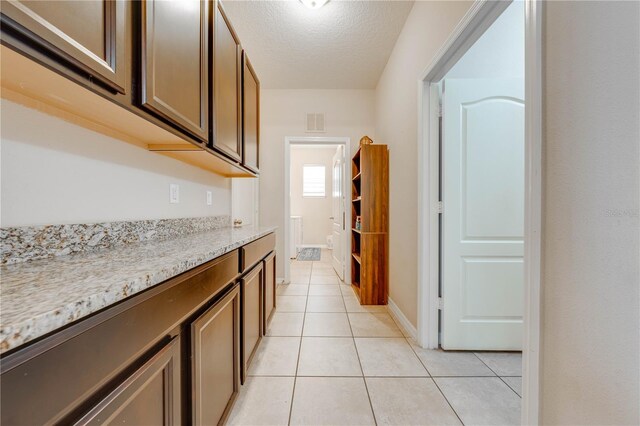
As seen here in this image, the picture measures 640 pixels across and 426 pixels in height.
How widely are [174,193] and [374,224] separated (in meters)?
2.04

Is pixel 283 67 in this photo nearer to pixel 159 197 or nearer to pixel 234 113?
pixel 234 113

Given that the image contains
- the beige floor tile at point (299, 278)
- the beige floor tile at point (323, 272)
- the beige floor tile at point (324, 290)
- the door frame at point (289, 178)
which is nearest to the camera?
the beige floor tile at point (324, 290)

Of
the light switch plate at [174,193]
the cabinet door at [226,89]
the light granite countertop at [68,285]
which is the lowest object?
the light granite countertop at [68,285]

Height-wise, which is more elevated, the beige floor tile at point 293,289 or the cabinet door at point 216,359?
the cabinet door at point 216,359

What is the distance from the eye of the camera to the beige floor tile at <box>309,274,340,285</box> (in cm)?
361

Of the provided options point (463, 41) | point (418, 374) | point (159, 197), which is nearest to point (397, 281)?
point (418, 374)

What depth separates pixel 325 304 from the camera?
2.80 m

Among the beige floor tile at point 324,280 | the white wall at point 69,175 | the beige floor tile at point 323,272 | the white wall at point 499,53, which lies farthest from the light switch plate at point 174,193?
the beige floor tile at point 323,272

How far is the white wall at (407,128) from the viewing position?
5.94 feet

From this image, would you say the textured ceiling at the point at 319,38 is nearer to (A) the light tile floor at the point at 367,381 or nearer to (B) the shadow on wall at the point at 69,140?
(B) the shadow on wall at the point at 69,140

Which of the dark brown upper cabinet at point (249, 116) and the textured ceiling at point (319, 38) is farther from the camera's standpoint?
the textured ceiling at point (319, 38)

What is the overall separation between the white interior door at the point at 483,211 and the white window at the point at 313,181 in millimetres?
5040

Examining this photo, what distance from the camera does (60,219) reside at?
2.79ft

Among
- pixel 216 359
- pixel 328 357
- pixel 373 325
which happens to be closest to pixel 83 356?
pixel 216 359
